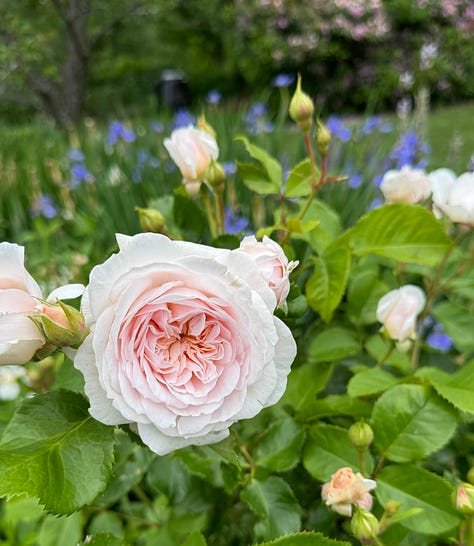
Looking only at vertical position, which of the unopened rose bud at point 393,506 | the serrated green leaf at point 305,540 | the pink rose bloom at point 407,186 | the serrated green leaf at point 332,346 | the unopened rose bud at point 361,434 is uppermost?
the pink rose bloom at point 407,186

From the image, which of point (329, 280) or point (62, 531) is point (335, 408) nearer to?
point (329, 280)

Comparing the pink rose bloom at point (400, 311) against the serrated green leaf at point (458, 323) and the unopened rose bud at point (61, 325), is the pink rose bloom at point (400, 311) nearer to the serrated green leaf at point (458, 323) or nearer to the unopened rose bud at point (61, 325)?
the serrated green leaf at point (458, 323)

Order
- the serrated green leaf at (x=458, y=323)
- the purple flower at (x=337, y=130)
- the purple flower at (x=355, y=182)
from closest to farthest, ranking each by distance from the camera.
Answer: the serrated green leaf at (x=458, y=323) → the purple flower at (x=355, y=182) → the purple flower at (x=337, y=130)

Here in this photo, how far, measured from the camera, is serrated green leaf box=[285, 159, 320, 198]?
598mm

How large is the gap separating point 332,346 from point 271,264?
274 mm

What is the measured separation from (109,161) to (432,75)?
19.3 ft

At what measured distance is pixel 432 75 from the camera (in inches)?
282

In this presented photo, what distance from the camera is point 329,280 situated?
0.57 m

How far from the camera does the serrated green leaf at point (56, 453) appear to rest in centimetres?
38

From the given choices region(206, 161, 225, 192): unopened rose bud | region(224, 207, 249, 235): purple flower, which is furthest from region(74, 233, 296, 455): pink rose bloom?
region(224, 207, 249, 235): purple flower

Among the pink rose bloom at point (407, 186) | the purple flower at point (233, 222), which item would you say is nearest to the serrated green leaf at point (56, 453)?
the pink rose bloom at point (407, 186)

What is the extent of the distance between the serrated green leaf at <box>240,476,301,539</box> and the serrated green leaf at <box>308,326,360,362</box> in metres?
0.14

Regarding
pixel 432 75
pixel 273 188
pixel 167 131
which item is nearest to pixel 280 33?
pixel 432 75

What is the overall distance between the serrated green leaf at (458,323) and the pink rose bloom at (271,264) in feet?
1.15
